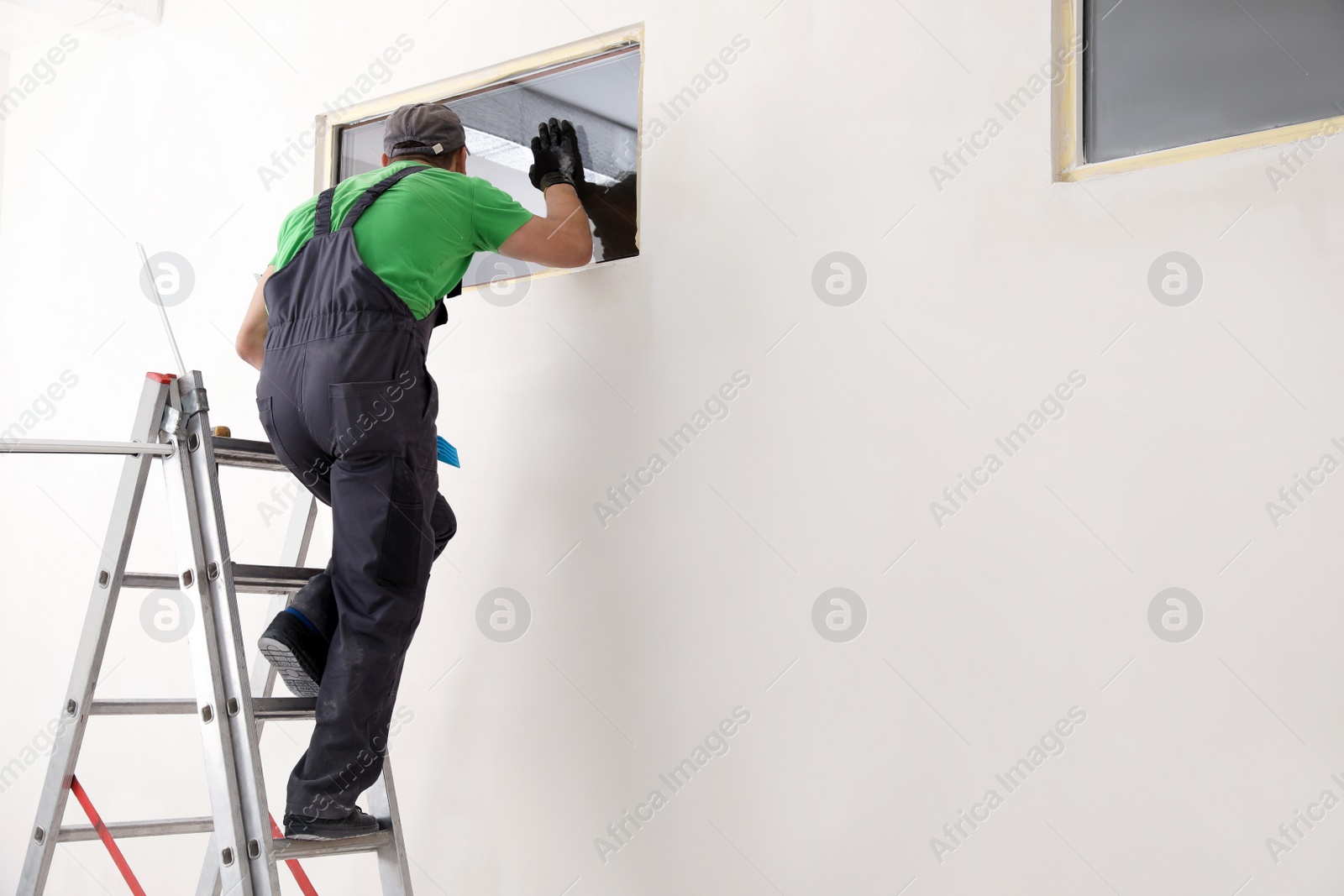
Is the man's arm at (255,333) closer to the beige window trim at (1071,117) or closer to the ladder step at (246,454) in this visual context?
the ladder step at (246,454)

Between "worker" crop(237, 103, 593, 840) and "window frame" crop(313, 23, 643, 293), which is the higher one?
"window frame" crop(313, 23, 643, 293)

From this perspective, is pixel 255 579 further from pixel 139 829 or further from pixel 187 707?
pixel 139 829

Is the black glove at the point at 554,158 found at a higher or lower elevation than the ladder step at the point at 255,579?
Answer: higher

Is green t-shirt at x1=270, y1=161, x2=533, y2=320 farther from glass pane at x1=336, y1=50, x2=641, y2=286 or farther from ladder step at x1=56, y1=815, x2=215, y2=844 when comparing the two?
ladder step at x1=56, y1=815, x2=215, y2=844

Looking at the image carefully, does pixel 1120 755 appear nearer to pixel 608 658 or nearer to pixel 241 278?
pixel 608 658

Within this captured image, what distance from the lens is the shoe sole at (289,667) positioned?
1829 millimetres

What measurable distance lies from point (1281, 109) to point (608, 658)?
4.77 feet

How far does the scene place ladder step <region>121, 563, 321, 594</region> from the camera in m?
1.97

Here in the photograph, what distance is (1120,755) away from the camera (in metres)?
1.63

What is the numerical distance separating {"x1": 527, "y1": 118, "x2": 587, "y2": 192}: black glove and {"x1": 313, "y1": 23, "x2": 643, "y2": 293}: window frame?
140 millimetres

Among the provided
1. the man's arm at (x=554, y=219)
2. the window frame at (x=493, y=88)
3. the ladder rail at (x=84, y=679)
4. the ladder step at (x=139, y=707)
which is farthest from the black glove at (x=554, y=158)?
the ladder step at (x=139, y=707)

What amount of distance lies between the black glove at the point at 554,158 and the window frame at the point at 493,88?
0.14 meters

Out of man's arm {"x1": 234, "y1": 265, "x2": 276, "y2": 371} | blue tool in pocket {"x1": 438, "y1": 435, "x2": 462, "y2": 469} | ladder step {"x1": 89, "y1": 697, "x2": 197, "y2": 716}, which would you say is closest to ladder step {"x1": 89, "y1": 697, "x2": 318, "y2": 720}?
ladder step {"x1": 89, "y1": 697, "x2": 197, "y2": 716}

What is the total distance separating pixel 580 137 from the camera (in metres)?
2.36
